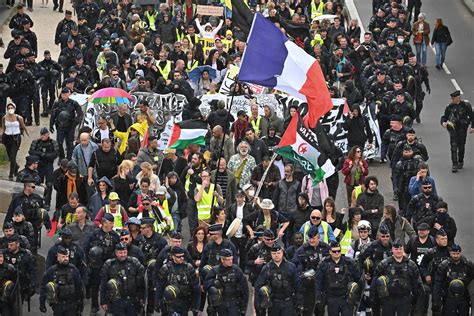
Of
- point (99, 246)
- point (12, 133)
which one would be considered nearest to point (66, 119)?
point (12, 133)

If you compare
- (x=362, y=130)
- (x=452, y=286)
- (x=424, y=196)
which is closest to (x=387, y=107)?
(x=362, y=130)

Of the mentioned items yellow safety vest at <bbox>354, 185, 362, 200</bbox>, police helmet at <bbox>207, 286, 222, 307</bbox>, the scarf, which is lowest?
the scarf

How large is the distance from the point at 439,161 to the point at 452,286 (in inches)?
384

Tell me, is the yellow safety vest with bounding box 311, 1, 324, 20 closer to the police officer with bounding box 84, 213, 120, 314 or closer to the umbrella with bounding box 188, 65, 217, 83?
the umbrella with bounding box 188, 65, 217, 83

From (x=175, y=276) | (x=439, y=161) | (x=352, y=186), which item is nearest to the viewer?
(x=175, y=276)

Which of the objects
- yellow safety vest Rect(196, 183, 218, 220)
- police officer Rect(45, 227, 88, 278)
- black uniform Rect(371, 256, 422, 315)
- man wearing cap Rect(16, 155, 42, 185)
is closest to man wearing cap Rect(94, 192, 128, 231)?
police officer Rect(45, 227, 88, 278)

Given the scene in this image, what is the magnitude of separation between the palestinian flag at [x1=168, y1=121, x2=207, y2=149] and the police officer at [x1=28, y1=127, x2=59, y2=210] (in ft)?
6.59

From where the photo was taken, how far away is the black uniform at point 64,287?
22.5 m

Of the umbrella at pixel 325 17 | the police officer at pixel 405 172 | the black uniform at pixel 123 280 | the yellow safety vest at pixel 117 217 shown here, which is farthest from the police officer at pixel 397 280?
the umbrella at pixel 325 17

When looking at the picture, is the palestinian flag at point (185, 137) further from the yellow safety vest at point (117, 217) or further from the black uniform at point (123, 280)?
the black uniform at point (123, 280)

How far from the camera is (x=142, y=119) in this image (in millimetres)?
29859

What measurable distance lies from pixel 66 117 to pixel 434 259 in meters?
9.54

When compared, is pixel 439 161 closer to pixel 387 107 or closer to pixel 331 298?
pixel 387 107

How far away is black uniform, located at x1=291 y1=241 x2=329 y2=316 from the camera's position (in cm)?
2300
